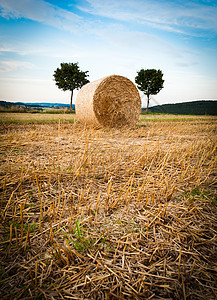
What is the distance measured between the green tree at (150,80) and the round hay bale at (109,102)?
83.5ft

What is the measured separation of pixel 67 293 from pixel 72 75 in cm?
3013

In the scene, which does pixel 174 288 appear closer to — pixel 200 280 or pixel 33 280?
pixel 200 280

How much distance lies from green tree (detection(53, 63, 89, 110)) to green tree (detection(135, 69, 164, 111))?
10.4 m

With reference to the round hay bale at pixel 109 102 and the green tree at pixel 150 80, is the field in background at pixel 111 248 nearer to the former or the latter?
the round hay bale at pixel 109 102

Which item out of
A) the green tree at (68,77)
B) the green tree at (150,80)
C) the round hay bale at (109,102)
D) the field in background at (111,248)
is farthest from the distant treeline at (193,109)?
the field in background at (111,248)

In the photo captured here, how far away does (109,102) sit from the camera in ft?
19.2

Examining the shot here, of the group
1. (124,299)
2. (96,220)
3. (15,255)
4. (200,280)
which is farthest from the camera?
(96,220)

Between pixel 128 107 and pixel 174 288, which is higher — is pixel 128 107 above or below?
above

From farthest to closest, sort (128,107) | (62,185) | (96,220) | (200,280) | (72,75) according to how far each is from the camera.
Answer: (72,75), (128,107), (62,185), (96,220), (200,280)

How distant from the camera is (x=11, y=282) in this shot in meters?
0.82

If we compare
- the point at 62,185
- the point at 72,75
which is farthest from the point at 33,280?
the point at 72,75

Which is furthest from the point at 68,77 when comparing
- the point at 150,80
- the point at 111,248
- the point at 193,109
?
the point at 111,248

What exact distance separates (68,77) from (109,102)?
24.4 m

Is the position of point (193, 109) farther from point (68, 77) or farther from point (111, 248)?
point (111, 248)
